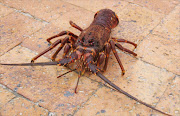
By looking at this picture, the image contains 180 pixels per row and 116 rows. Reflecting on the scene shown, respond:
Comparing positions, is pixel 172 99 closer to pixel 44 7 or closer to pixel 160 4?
pixel 160 4

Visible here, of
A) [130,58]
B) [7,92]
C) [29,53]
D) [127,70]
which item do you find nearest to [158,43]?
[130,58]

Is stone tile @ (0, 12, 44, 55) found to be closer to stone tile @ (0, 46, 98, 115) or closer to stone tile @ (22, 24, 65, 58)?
stone tile @ (22, 24, 65, 58)

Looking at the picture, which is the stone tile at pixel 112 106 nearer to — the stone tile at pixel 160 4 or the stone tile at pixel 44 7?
the stone tile at pixel 44 7

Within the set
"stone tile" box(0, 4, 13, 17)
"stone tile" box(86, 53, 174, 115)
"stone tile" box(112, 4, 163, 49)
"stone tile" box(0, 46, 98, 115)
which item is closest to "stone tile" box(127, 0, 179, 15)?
"stone tile" box(112, 4, 163, 49)

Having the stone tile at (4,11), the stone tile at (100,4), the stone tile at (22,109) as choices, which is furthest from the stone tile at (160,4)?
the stone tile at (22,109)

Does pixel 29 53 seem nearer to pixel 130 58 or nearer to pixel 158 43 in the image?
pixel 130 58

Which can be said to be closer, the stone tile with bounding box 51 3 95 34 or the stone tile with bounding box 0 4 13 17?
the stone tile with bounding box 51 3 95 34
